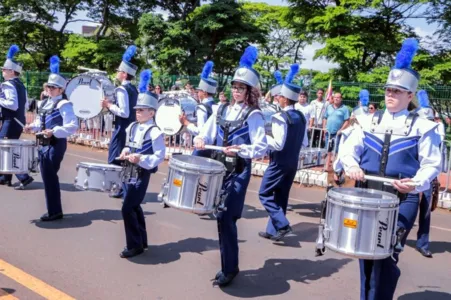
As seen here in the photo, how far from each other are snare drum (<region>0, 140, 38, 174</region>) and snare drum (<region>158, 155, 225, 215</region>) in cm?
279

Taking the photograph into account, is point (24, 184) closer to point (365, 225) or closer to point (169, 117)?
point (169, 117)

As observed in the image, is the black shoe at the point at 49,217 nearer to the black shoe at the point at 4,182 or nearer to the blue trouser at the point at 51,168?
the blue trouser at the point at 51,168

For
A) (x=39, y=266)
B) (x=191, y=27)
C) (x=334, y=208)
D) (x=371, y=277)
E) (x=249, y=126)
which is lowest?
(x=39, y=266)

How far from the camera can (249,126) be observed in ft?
15.4

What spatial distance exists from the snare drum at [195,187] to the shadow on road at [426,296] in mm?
2011

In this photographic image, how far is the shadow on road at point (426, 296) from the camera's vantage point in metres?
4.81

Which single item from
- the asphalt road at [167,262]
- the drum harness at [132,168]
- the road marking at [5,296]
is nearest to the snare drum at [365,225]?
the asphalt road at [167,262]

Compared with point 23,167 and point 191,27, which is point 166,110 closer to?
point 23,167

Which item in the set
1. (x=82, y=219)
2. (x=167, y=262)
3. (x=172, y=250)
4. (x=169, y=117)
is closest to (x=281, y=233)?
(x=172, y=250)

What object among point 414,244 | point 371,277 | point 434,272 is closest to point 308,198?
point 414,244

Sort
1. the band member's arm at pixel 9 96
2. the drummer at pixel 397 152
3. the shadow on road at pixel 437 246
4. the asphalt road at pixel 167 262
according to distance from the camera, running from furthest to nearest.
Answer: the band member's arm at pixel 9 96
the shadow on road at pixel 437 246
the asphalt road at pixel 167 262
the drummer at pixel 397 152

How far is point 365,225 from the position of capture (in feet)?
11.4

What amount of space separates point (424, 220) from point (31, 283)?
14.6 feet

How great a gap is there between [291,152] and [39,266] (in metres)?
3.25
